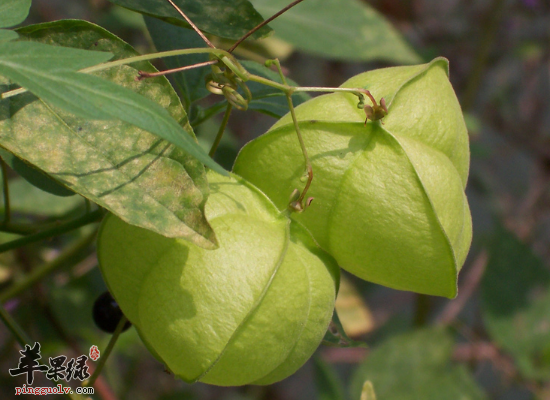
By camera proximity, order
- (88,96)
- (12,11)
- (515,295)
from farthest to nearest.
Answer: (515,295) → (12,11) → (88,96)

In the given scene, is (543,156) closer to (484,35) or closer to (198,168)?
(484,35)

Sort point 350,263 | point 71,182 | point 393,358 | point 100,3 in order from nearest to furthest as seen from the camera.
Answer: point 71,182 → point 350,263 → point 393,358 → point 100,3

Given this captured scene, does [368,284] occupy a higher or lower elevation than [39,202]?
lower

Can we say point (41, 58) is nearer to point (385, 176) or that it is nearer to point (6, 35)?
point (6, 35)

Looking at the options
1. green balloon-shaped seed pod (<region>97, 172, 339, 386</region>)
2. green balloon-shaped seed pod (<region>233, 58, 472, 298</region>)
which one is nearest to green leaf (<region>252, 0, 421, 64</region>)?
green balloon-shaped seed pod (<region>233, 58, 472, 298</region>)

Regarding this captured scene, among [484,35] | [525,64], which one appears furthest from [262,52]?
[525,64]

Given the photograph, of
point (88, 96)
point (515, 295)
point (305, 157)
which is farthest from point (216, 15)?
point (515, 295)

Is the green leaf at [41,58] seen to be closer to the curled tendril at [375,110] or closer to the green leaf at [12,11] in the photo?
the green leaf at [12,11]
